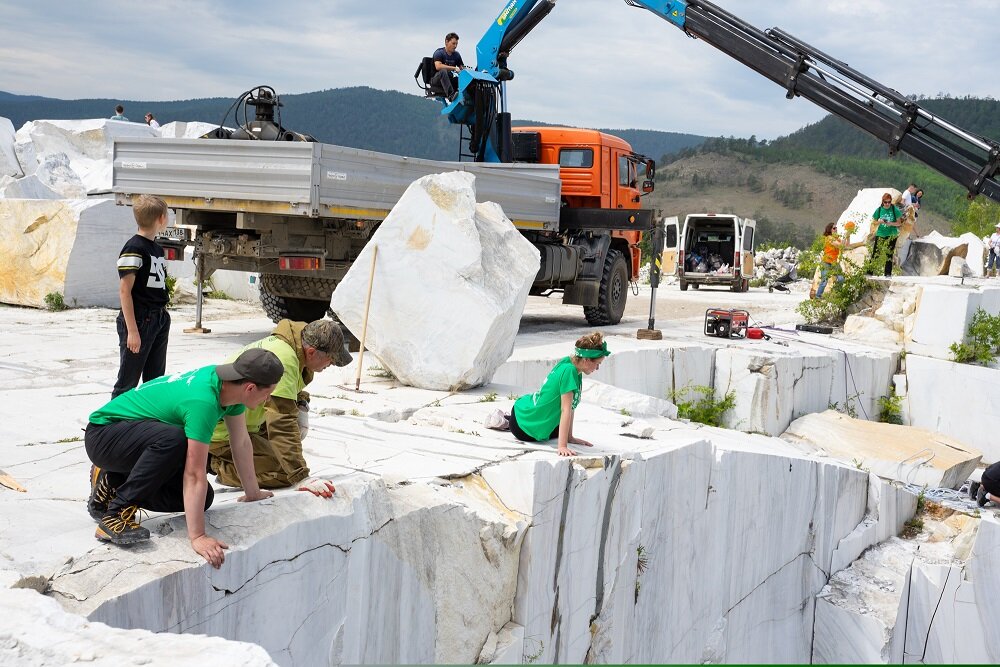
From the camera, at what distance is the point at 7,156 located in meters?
19.9

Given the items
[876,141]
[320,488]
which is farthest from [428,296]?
[876,141]

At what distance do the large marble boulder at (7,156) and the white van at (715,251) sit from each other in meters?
14.6

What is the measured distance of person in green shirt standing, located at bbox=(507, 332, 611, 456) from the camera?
5.19 metres

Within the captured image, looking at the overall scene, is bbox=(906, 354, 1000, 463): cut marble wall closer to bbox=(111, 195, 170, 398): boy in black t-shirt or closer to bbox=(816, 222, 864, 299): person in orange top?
bbox=(816, 222, 864, 299): person in orange top

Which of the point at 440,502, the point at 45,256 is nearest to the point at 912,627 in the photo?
the point at 440,502

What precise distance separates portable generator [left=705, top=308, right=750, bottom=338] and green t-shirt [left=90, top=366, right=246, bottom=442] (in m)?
9.27

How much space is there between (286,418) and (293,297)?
6277mm

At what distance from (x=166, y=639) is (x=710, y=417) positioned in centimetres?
856

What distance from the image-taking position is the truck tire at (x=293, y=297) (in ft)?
31.7

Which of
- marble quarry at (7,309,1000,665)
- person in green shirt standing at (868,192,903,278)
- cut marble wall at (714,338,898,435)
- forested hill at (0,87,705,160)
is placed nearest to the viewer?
marble quarry at (7,309,1000,665)

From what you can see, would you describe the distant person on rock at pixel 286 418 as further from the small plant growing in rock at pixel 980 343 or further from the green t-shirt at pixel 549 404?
Answer: the small plant growing in rock at pixel 980 343

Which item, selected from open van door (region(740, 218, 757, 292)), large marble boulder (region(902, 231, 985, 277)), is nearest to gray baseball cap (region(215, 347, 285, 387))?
large marble boulder (region(902, 231, 985, 277))

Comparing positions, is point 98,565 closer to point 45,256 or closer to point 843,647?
point 843,647

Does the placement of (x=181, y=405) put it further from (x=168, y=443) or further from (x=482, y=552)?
(x=482, y=552)
